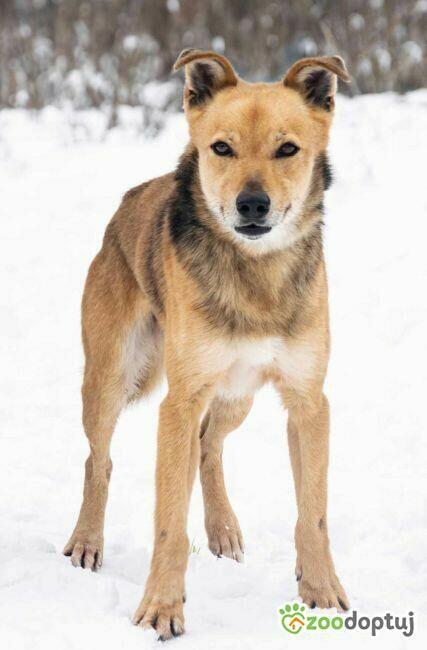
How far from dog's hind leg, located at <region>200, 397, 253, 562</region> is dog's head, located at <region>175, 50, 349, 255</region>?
1.34m

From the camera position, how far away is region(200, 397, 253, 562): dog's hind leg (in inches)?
209

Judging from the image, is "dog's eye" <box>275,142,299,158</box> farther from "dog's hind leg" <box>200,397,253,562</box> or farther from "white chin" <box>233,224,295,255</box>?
"dog's hind leg" <box>200,397,253,562</box>

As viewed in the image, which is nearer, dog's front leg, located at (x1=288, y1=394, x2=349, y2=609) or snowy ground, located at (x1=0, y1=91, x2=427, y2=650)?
snowy ground, located at (x1=0, y1=91, x2=427, y2=650)

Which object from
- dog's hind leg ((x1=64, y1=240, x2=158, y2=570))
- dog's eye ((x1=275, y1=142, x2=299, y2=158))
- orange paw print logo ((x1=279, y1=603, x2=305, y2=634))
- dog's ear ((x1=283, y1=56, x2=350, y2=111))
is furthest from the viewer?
dog's hind leg ((x1=64, y1=240, x2=158, y2=570))

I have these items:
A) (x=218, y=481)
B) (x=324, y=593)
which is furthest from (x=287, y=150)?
(x=218, y=481)

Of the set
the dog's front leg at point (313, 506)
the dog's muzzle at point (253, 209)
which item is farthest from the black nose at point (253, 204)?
the dog's front leg at point (313, 506)

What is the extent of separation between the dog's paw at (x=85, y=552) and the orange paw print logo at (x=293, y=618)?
118 centimetres

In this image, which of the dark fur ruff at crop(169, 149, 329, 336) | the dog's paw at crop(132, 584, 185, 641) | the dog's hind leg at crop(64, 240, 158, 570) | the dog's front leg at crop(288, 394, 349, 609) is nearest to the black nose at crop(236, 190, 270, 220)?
the dark fur ruff at crop(169, 149, 329, 336)

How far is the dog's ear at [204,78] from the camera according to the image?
4.52 metres

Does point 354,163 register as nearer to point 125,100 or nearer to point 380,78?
point 380,78

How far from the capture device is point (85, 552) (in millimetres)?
5078

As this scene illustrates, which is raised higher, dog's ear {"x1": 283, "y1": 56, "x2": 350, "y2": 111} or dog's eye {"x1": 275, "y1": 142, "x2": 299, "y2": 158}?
dog's ear {"x1": 283, "y1": 56, "x2": 350, "y2": 111}

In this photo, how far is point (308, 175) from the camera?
14.0ft

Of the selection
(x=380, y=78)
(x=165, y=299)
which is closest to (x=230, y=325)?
(x=165, y=299)
